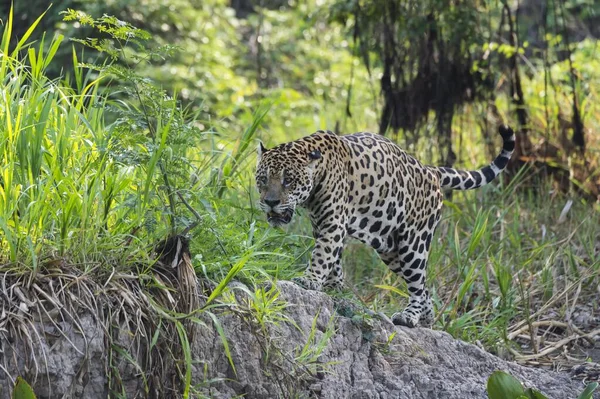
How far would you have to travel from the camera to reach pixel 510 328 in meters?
7.61

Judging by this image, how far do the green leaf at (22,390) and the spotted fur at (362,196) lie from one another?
2024mm

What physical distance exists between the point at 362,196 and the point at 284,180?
697 mm

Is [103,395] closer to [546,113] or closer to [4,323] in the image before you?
[4,323]

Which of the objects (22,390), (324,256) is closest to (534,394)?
(324,256)

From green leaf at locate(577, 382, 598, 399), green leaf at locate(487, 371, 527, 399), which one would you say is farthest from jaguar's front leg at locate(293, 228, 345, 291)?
green leaf at locate(577, 382, 598, 399)

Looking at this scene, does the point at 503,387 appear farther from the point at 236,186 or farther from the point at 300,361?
the point at 236,186

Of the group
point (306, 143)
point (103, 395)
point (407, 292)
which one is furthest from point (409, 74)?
point (103, 395)

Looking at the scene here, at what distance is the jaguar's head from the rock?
663mm

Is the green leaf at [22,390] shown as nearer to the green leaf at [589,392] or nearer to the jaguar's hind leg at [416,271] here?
the green leaf at [589,392]

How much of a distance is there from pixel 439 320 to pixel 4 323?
11.5ft

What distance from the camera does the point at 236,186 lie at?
747cm

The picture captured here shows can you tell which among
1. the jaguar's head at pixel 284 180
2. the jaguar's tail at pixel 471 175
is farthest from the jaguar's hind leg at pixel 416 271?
the jaguar's head at pixel 284 180

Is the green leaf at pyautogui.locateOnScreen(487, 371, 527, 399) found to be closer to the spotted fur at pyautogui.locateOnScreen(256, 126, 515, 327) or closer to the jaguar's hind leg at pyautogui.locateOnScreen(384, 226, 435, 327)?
the spotted fur at pyautogui.locateOnScreen(256, 126, 515, 327)

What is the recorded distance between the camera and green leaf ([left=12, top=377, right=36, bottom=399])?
4.33m
